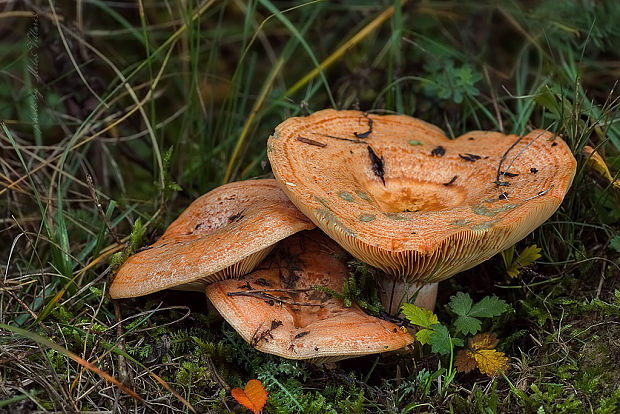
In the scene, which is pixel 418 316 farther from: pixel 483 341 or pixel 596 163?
pixel 596 163

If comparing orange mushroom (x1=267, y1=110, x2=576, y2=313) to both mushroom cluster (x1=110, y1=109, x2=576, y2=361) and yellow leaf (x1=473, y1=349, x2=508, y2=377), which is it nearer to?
mushroom cluster (x1=110, y1=109, x2=576, y2=361)

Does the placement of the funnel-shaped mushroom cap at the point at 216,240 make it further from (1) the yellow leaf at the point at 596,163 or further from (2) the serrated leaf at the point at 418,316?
(1) the yellow leaf at the point at 596,163

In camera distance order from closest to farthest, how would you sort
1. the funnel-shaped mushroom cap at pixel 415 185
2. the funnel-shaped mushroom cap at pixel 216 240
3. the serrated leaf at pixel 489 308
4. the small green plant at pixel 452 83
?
the funnel-shaped mushroom cap at pixel 415 185
the funnel-shaped mushroom cap at pixel 216 240
the serrated leaf at pixel 489 308
the small green plant at pixel 452 83

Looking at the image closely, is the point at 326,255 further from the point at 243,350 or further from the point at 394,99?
the point at 394,99

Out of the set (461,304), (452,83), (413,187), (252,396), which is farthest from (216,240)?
(452,83)

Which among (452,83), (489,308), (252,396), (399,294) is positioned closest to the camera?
(252,396)

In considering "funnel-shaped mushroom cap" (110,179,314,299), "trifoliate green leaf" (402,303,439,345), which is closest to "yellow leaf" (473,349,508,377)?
"trifoliate green leaf" (402,303,439,345)

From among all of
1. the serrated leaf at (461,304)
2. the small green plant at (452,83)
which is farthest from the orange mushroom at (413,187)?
the small green plant at (452,83)
